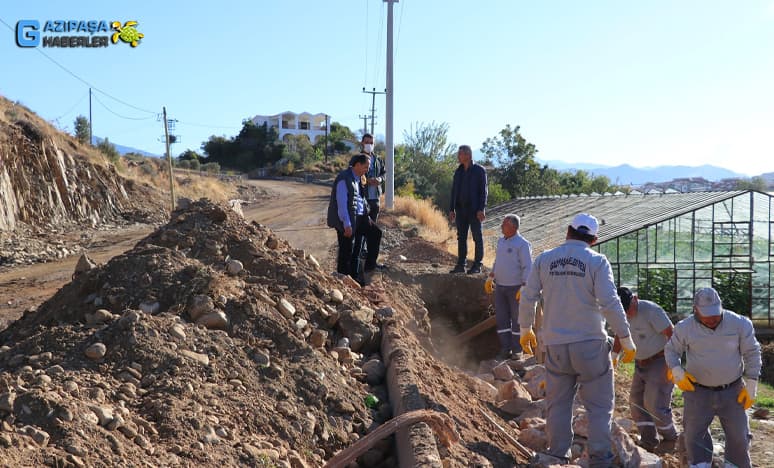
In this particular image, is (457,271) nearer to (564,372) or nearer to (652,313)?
(652,313)

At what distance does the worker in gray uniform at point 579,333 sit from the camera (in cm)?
493

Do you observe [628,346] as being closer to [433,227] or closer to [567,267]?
[567,267]

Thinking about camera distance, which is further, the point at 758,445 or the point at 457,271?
the point at 457,271

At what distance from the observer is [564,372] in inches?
200

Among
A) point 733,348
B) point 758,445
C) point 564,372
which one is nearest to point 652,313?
point 733,348

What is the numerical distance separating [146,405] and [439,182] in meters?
38.3

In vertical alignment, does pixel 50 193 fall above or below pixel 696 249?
above

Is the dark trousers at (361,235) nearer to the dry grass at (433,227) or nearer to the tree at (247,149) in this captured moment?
the dry grass at (433,227)

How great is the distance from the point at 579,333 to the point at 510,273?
314 centimetres

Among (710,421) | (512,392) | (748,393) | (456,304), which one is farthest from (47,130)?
(748,393)

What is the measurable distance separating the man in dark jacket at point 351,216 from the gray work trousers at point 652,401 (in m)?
3.35

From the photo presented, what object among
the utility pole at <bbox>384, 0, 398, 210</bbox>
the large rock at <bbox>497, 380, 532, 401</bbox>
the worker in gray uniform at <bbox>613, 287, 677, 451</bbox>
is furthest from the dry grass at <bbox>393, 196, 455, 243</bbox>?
the worker in gray uniform at <bbox>613, 287, 677, 451</bbox>

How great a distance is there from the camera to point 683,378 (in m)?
5.80

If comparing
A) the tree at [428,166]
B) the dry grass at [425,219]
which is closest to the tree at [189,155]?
the tree at [428,166]
